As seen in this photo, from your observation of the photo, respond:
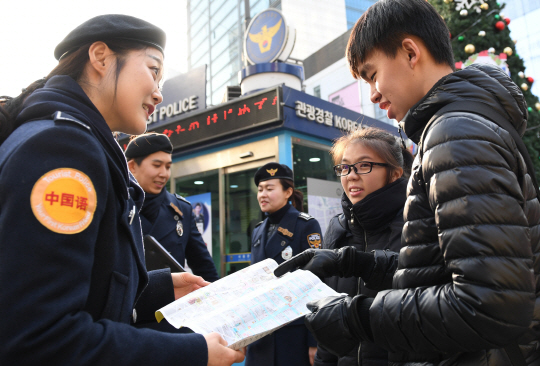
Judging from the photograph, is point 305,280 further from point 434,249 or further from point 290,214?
point 290,214

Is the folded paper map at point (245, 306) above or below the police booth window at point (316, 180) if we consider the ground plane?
below

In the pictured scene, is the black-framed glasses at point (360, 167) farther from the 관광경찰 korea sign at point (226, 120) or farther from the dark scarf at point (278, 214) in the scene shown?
the 관광경찰 korea sign at point (226, 120)

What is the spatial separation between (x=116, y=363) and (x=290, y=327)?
2.15 metres

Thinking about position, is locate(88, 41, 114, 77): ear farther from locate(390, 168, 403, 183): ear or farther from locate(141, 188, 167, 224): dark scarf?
locate(141, 188, 167, 224): dark scarf

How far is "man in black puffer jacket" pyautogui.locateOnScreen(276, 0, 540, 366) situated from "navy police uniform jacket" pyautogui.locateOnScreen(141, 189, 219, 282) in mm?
1989

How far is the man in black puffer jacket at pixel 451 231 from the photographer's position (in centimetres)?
87

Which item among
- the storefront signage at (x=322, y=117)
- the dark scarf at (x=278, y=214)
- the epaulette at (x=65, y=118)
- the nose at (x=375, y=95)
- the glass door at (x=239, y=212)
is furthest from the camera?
the glass door at (x=239, y=212)

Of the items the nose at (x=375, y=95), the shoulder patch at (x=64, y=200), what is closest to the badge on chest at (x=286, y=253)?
the nose at (x=375, y=95)

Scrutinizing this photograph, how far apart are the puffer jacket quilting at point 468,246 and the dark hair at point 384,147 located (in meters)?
1.17

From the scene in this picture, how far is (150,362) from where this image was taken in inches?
33.2

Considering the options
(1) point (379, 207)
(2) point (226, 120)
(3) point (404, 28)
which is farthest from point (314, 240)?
(2) point (226, 120)

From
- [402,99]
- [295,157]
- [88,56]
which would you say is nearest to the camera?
[88,56]

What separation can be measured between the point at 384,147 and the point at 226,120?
4144 mm

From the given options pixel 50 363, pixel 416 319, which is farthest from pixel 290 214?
pixel 50 363
